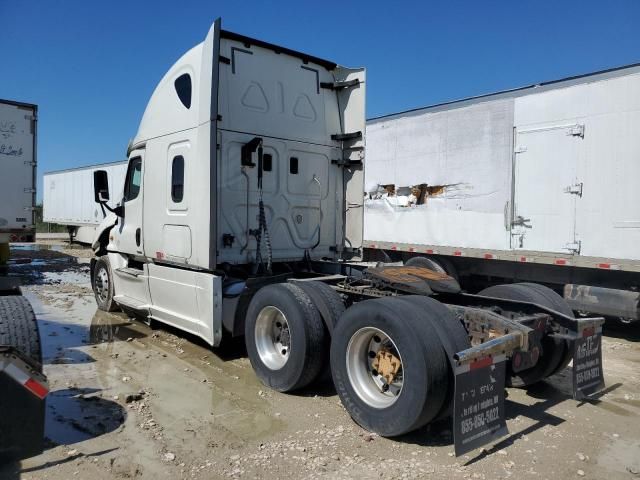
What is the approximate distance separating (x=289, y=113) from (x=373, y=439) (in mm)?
4174

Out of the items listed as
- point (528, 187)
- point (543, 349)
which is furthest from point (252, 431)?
point (528, 187)

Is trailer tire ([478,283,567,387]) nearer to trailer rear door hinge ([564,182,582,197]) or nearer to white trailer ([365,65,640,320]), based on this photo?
white trailer ([365,65,640,320])

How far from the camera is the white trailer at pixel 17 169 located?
9875 mm

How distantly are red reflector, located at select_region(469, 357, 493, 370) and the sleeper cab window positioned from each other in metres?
4.36

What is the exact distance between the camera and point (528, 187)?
8.48 metres

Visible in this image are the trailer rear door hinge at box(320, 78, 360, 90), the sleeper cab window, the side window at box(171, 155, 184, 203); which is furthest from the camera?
the trailer rear door hinge at box(320, 78, 360, 90)

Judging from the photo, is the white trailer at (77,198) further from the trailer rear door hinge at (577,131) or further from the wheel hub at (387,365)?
the wheel hub at (387,365)

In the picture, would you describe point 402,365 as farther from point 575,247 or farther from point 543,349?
point 575,247

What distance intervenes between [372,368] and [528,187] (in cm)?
541

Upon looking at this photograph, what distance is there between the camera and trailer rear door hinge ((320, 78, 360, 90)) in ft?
22.8

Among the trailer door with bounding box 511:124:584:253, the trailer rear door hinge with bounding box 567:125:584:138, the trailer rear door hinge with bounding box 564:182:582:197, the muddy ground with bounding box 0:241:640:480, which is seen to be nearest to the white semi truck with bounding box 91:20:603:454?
the muddy ground with bounding box 0:241:640:480

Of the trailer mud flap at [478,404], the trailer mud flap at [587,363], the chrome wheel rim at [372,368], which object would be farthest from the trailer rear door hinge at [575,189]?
the chrome wheel rim at [372,368]

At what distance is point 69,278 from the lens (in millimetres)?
13492

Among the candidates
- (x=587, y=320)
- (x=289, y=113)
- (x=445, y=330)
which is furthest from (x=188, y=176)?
(x=587, y=320)
